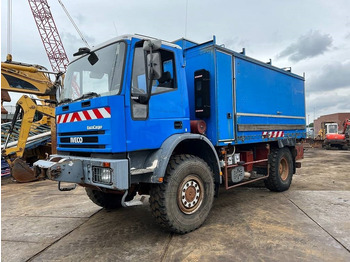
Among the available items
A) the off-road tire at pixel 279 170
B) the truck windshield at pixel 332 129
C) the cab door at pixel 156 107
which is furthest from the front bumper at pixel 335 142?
the cab door at pixel 156 107

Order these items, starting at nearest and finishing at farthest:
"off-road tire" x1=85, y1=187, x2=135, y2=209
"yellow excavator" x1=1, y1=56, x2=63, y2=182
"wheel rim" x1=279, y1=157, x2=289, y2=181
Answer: "off-road tire" x1=85, y1=187, x2=135, y2=209 → "wheel rim" x1=279, y1=157, x2=289, y2=181 → "yellow excavator" x1=1, y1=56, x2=63, y2=182

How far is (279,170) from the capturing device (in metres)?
6.25

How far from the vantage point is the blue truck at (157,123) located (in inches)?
128

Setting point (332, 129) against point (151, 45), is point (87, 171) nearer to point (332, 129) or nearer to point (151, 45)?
point (151, 45)

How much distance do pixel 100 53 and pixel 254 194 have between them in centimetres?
470

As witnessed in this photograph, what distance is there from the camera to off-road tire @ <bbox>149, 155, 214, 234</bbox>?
3512 millimetres

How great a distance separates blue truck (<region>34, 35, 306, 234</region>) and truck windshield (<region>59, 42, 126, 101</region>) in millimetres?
16

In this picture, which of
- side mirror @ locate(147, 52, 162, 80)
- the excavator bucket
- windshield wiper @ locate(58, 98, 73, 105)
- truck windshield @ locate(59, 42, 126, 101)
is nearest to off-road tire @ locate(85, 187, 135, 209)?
windshield wiper @ locate(58, 98, 73, 105)

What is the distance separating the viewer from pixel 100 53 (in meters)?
3.69

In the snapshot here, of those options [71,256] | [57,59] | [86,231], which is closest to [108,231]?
[86,231]

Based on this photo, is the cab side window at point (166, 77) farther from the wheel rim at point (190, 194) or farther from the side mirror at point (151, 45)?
the wheel rim at point (190, 194)

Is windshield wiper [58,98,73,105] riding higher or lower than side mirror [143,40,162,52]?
lower

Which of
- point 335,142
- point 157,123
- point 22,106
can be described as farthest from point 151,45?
point 335,142

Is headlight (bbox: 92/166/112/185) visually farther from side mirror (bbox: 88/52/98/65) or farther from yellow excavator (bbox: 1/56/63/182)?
yellow excavator (bbox: 1/56/63/182)
